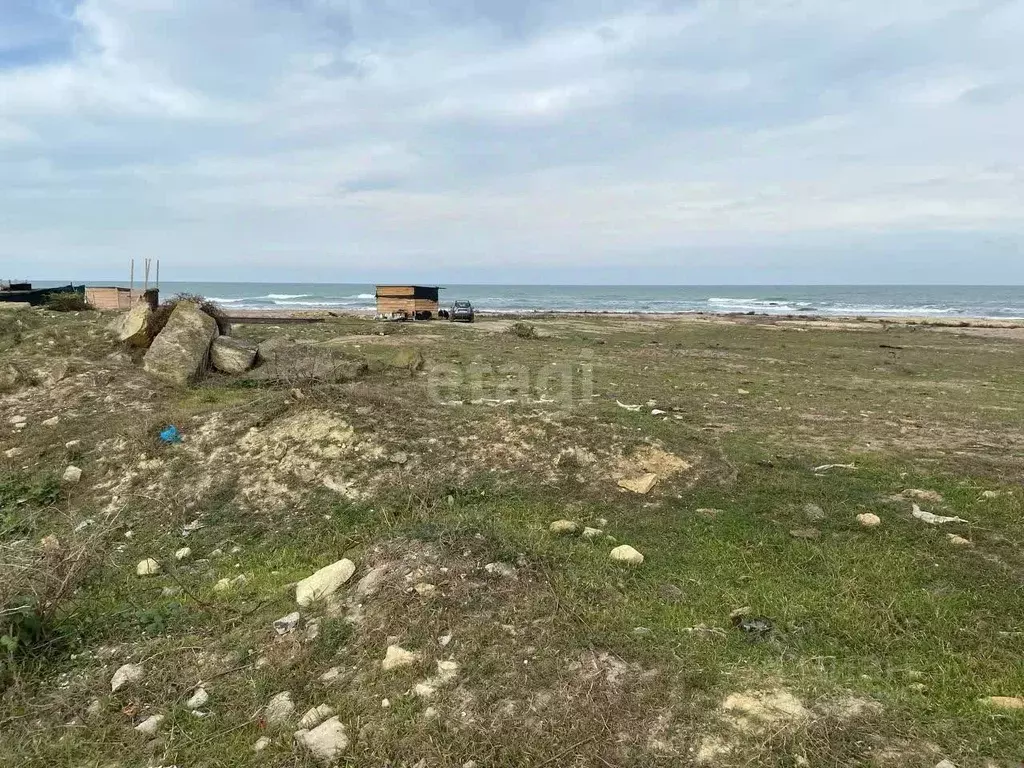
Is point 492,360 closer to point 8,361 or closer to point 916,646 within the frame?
point 8,361

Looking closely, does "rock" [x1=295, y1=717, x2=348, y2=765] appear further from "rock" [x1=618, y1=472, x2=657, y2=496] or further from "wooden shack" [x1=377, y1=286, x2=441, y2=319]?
"wooden shack" [x1=377, y1=286, x2=441, y2=319]

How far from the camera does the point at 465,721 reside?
2.90 metres

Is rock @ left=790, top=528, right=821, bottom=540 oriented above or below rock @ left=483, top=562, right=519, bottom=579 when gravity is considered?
below

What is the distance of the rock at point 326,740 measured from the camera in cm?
279

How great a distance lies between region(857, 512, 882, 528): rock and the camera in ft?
16.7

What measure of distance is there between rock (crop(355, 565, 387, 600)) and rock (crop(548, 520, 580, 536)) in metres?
1.51

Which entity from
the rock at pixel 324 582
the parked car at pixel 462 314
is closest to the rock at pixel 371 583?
the rock at pixel 324 582

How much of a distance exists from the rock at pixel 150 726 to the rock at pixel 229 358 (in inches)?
298

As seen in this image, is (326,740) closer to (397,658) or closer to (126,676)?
(397,658)

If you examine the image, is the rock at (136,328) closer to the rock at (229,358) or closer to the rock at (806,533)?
the rock at (229,358)

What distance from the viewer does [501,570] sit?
398 centimetres

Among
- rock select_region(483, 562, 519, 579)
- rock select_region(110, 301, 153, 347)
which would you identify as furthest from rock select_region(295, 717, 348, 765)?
rock select_region(110, 301, 153, 347)

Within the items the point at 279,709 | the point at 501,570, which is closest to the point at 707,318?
the point at 501,570

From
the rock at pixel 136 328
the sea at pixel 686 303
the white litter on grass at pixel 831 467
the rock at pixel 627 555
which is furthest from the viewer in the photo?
the sea at pixel 686 303
